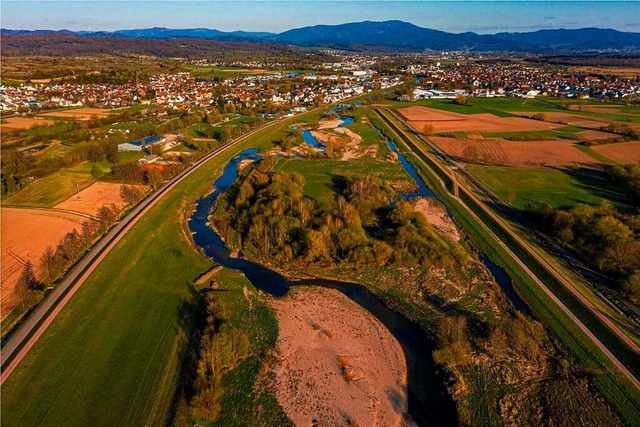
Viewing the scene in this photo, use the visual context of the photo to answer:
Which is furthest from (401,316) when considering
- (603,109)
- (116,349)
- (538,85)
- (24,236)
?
(538,85)

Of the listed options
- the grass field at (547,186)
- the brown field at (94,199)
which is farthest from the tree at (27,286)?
the grass field at (547,186)

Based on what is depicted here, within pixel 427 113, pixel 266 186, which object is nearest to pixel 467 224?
pixel 266 186

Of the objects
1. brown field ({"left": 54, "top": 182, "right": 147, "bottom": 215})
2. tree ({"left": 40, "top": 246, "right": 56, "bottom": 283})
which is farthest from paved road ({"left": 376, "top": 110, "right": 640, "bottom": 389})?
brown field ({"left": 54, "top": 182, "right": 147, "bottom": 215})

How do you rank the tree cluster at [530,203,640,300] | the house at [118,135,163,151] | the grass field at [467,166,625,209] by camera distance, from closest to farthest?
the tree cluster at [530,203,640,300] → the grass field at [467,166,625,209] → the house at [118,135,163,151]

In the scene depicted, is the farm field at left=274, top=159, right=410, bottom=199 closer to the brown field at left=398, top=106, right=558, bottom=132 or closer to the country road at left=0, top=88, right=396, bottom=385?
the country road at left=0, top=88, right=396, bottom=385

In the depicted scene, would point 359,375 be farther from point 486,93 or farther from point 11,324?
point 486,93

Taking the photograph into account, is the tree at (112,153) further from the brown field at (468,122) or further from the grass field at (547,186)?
the brown field at (468,122)
